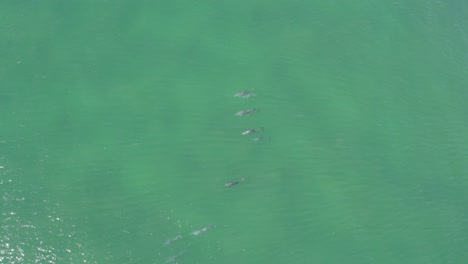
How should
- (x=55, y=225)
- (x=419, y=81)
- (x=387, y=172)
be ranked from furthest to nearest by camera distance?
(x=419, y=81), (x=387, y=172), (x=55, y=225)

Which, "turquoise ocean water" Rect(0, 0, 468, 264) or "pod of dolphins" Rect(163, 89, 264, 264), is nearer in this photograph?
"pod of dolphins" Rect(163, 89, 264, 264)

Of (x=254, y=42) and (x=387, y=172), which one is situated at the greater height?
(x=254, y=42)

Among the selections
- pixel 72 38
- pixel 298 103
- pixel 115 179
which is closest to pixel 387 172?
pixel 298 103

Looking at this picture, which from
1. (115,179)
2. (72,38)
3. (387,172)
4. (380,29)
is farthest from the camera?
(380,29)

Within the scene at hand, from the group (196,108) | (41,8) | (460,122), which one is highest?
(41,8)

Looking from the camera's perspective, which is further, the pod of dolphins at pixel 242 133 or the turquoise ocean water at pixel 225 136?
the turquoise ocean water at pixel 225 136

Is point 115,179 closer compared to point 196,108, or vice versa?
point 115,179

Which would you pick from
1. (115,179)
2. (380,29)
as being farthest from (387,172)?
(115,179)

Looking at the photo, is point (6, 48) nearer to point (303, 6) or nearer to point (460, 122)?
point (303, 6)
